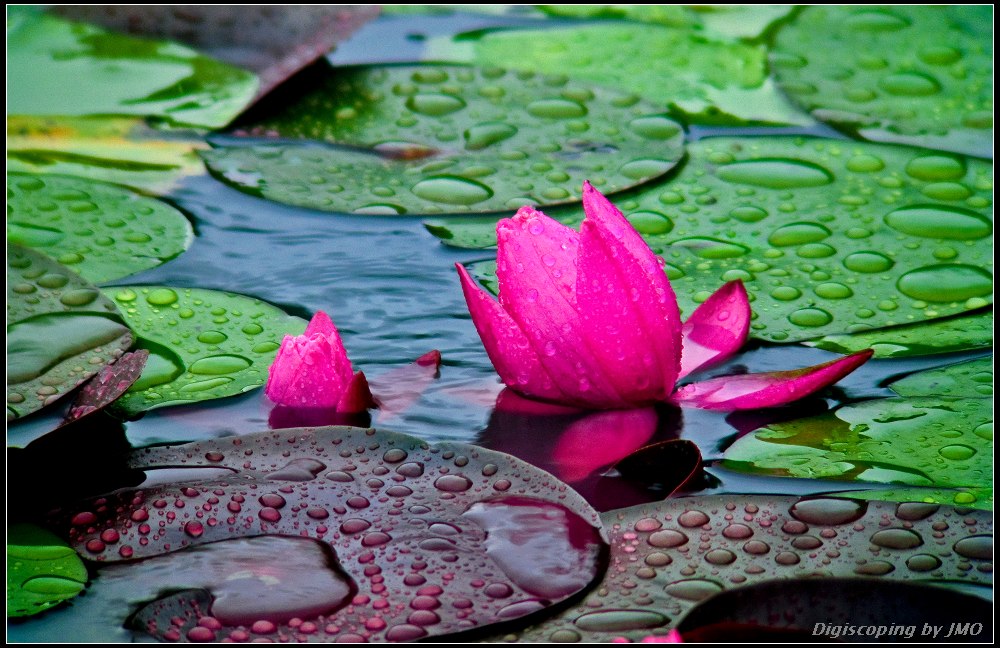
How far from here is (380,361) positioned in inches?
57.9

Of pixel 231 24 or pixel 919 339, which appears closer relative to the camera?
pixel 919 339

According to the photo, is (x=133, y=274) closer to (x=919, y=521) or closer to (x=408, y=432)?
(x=408, y=432)

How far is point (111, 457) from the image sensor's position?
3.99 feet

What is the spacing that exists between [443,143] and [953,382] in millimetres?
1159

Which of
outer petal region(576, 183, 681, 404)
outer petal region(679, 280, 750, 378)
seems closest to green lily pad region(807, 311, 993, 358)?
outer petal region(679, 280, 750, 378)

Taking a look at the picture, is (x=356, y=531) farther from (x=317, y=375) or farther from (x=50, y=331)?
(x=50, y=331)

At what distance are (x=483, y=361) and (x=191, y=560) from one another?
1.90ft

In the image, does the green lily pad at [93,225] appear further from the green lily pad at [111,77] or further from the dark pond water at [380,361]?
the green lily pad at [111,77]

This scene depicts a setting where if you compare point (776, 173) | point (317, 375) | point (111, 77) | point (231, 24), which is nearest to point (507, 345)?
point (317, 375)

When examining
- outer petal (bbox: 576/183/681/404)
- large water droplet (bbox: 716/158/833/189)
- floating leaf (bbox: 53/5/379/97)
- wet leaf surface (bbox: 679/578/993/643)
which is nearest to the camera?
wet leaf surface (bbox: 679/578/993/643)

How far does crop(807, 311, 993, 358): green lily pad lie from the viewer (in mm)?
1412

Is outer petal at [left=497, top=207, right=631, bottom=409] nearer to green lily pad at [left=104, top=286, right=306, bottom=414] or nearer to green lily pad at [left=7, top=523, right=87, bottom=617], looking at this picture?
green lily pad at [left=104, top=286, right=306, bottom=414]

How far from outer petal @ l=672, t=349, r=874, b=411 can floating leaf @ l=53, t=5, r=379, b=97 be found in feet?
5.50

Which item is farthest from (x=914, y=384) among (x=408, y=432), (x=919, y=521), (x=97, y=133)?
(x=97, y=133)
